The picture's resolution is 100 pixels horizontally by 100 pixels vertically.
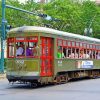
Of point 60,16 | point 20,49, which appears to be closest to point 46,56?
point 20,49

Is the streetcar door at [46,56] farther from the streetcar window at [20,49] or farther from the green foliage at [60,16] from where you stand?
the green foliage at [60,16]

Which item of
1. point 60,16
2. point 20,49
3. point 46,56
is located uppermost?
point 60,16

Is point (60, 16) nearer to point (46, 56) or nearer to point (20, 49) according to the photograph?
point (46, 56)

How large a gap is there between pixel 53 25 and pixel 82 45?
26.0 m

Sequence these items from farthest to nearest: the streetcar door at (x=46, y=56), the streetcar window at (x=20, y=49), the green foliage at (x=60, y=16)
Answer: the green foliage at (x=60, y=16)
the streetcar door at (x=46, y=56)
the streetcar window at (x=20, y=49)

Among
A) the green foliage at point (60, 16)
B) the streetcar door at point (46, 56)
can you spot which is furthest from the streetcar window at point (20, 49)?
the green foliage at point (60, 16)

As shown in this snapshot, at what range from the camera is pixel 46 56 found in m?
24.4

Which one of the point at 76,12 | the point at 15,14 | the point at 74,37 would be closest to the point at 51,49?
the point at 74,37

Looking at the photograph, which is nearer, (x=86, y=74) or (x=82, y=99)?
(x=82, y=99)

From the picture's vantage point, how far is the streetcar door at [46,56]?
2398 cm

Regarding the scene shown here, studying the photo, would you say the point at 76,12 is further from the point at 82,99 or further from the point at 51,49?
the point at 82,99

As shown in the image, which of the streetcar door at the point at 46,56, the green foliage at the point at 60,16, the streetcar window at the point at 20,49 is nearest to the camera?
the streetcar window at the point at 20,49

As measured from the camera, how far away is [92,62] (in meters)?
31.7

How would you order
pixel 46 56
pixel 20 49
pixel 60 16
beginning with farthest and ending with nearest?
pixel 60 16 < pixel 46 56 < pixel 20 49
